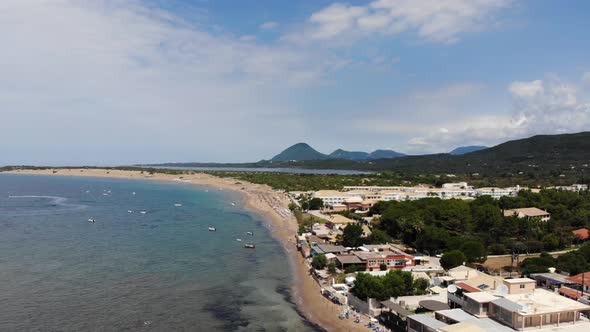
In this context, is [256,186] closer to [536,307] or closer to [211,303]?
[211,303]

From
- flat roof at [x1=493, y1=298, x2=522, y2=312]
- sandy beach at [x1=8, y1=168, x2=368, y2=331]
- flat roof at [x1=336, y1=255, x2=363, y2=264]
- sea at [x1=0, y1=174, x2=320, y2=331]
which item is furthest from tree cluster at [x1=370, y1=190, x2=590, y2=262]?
flat roof at [x1=493, y1=298, x2=522, y2=312]

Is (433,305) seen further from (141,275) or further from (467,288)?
(141,275)

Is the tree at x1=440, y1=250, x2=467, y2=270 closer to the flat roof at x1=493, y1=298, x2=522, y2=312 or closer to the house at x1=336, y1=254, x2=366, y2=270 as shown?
the house at x1=336, y1=254, x2=366, y2=270

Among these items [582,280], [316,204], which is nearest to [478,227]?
[582,280]

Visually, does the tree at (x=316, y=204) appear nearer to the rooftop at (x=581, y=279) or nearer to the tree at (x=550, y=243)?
the tree at (x=550, y=243)

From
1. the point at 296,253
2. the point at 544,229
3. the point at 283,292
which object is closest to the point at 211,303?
the point at 283,292
